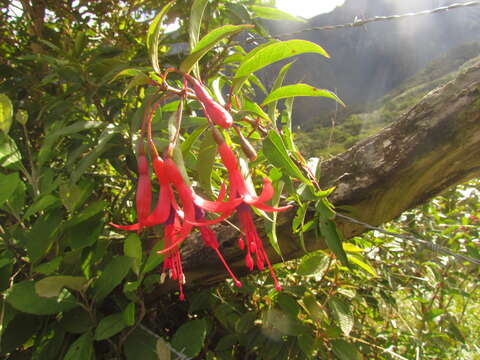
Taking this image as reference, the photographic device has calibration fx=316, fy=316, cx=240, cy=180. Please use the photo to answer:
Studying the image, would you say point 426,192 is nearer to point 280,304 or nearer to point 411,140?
point 411,140

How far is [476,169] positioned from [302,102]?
1610 centimetres

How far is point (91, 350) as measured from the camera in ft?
2.50

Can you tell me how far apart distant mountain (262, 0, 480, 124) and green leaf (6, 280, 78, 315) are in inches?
851

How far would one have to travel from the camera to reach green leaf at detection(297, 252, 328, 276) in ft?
3.13

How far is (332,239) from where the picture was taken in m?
0.74

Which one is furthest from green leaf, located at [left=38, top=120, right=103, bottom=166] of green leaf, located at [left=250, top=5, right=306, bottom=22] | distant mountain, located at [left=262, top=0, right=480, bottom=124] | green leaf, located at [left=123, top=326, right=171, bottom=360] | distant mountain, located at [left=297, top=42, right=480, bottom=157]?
distant mountain, located at [left=262, top=0, right=480, bottom=124]

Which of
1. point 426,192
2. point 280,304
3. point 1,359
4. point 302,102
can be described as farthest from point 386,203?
point 302,102

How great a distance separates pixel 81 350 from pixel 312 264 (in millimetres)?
655

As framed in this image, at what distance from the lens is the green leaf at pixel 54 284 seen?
0.69 meters

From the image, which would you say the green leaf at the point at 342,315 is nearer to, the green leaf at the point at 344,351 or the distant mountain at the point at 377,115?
the green leaf at the point at 344,351

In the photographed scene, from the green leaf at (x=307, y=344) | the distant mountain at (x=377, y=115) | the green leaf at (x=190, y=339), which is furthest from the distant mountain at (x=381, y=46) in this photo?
the green leaf at (x=190, y=339)

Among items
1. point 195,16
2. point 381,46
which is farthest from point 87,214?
point 381,46

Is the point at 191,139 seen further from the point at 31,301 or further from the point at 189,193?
the point at 31,301

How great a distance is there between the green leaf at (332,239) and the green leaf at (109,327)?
55cm
